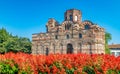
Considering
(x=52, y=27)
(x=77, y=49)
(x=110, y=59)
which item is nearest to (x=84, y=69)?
(x=110, y=59)

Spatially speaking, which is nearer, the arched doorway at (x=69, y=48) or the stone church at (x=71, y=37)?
the stone church at (x=71, y=37)

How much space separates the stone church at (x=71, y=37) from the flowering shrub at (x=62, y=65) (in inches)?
1809

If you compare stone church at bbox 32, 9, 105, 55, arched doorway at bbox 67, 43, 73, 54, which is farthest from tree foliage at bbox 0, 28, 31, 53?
arched doorway at bbox 67, 43, 73, 54

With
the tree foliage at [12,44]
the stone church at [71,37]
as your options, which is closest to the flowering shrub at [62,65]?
the stone church at [71,37]

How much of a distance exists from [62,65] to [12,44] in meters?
52.2

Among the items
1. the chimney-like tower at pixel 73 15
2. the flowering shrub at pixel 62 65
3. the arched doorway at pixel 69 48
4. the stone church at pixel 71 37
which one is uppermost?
the chimney-like tower at pixel 73 15

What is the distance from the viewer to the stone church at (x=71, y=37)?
58.4 meters

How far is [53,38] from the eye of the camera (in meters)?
64.1

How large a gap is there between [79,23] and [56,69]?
5105 centimetres

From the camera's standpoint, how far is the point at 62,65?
11.5 metres

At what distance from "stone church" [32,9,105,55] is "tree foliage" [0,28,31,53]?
198cm

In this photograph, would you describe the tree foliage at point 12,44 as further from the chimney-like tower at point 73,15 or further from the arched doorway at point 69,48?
the chimney-like tower at point 73,15

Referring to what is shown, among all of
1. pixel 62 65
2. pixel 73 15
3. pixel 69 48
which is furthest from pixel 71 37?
pixel 62 65

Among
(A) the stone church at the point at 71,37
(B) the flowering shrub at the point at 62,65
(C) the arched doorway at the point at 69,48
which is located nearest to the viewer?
(B) the flowering shrub at the point at 62,65
